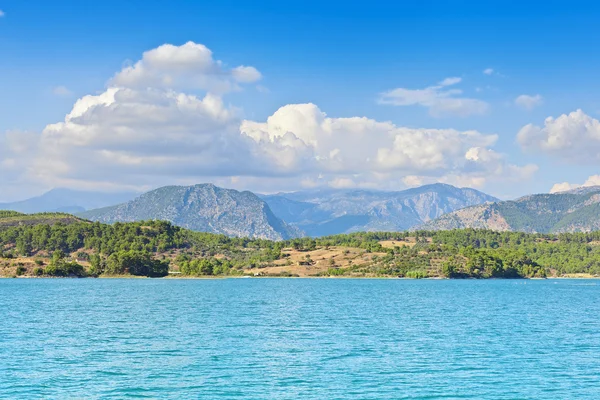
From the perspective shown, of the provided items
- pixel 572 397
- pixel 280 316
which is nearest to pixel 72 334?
pixel 280 316

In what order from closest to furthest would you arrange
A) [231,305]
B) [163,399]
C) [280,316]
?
[163,399] < [280,316] < [231,305]

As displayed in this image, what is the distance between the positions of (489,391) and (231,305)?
336 ft

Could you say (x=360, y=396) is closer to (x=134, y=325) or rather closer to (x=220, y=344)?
(x=220, y=344)

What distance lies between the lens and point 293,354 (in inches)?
3127

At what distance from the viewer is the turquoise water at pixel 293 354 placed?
6122 cm

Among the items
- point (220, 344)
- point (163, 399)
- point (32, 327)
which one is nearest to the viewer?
point (163, 399)

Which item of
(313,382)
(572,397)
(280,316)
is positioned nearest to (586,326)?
(280,316)

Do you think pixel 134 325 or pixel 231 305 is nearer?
pixel 134 325

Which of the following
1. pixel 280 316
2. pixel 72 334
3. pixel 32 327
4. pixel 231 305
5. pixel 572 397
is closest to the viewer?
pixel 572 397

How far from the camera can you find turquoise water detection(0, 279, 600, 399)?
6122 centimetres

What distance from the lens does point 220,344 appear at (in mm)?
87750

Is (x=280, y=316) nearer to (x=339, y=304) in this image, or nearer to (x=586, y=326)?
(x=339, y=304)

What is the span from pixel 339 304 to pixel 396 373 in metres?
96.5

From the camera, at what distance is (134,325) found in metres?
109
